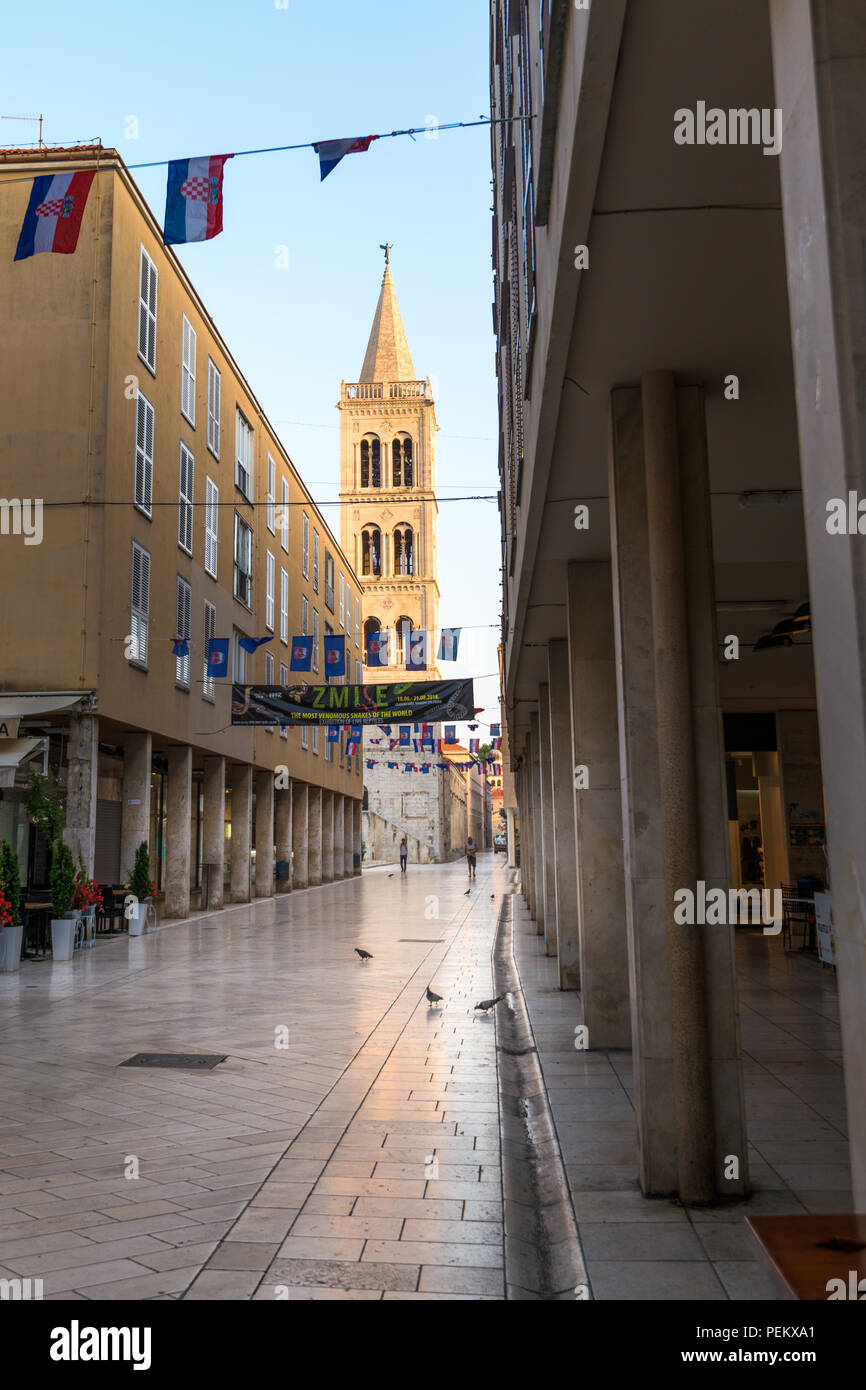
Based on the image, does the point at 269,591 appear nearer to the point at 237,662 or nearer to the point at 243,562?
the point at 243,562

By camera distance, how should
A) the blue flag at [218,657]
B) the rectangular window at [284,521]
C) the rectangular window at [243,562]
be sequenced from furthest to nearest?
1. the rectangular window at [284,521]
2. the rectangular window at [243,562]
3. the blue flag at [218,657]

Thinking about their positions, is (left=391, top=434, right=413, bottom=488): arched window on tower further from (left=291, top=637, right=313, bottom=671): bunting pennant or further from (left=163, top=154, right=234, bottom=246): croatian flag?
(left=163, top=154, right=234, bottom=246): croatian flag

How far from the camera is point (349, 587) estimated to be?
50500mm

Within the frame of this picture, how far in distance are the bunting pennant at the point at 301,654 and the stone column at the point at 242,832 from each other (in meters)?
4.44

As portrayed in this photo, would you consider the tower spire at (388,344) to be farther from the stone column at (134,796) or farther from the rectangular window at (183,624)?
the stone column at (134,796)

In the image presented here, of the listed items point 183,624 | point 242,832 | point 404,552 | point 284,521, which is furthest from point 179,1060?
point 404,552

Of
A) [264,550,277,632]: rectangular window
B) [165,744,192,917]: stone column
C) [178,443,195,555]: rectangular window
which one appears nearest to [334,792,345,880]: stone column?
[264,550,277,632]: rectangular window

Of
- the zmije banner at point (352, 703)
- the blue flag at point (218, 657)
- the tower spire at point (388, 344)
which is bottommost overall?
the zmije banner at point (352, 703)

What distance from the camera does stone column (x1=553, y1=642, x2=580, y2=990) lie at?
1219 centimetres

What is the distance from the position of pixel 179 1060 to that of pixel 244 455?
75.9ft

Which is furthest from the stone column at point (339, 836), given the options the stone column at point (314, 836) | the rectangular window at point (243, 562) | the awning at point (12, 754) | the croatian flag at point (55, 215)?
the croatian flag at point (55, 215)

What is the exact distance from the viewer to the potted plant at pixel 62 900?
52.0ft

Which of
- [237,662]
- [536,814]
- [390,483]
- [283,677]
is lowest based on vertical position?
[536,814]

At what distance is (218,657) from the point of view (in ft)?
77.0
